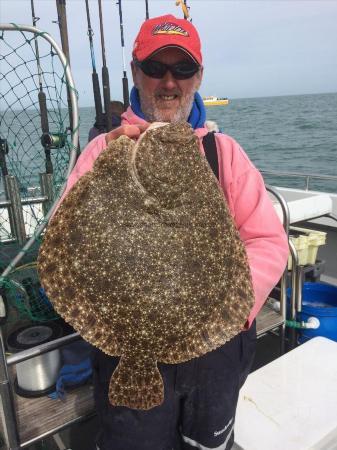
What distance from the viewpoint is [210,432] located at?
2199mm

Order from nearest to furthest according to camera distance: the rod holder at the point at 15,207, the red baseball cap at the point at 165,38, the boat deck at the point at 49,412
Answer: the red baseball cap at the point at 165,38
the boat deck at the point at 49,412
the rod holder at the point at 15,207

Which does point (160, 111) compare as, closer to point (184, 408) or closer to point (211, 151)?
point (211, 151)

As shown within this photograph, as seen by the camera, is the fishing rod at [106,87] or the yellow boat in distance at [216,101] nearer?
the fishing rod at [106,87]

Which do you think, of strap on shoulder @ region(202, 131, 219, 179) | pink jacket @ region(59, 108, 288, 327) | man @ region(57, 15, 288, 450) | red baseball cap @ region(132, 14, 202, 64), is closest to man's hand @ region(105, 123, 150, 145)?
man @ region(57, 15, 288, 450)

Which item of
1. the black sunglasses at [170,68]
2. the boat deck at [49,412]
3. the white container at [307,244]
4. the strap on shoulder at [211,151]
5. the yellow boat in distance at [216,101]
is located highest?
the yellow boat in distance at [216,101]

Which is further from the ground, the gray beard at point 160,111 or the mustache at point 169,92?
the mustache at point 169,92

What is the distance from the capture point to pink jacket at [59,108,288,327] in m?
2.12

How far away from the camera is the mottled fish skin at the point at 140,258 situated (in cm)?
171

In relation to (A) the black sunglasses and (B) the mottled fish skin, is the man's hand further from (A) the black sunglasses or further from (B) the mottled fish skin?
(A) the black sunglasses

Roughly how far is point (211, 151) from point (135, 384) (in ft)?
4.47

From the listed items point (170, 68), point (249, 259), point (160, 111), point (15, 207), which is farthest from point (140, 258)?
point (15, 207)

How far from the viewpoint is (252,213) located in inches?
88.0

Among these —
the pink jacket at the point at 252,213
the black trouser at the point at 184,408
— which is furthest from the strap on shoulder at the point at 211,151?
the black trouser at the point at 184,408

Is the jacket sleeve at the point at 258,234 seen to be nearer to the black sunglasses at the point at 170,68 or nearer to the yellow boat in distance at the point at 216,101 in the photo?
the black sunglasses at the point at 170,68
